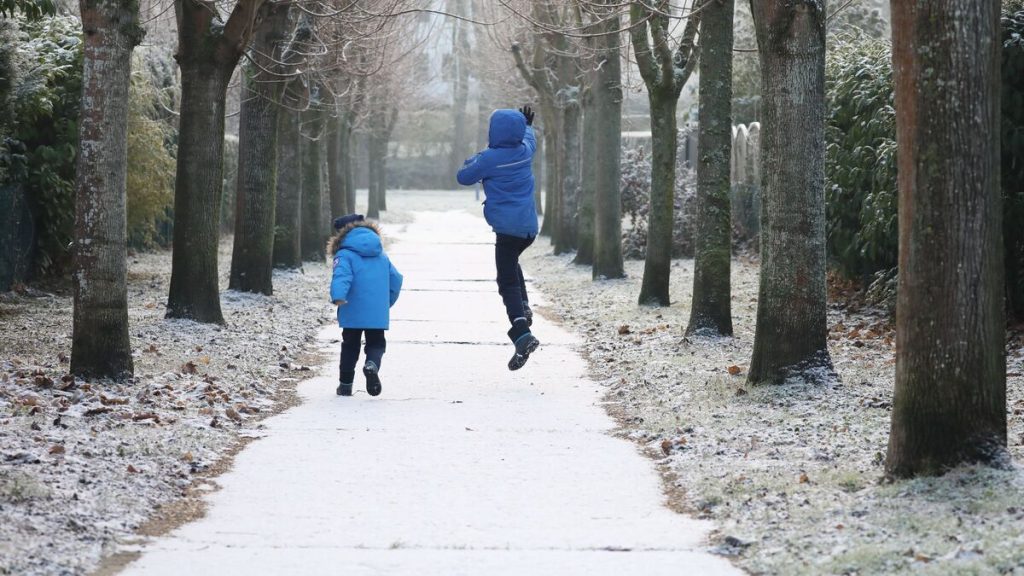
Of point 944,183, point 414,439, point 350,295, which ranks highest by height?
point 944,183

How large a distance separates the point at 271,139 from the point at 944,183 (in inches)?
458

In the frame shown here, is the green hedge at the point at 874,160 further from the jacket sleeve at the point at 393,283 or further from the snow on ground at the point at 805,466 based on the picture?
the jacket sleeve at the point at 393,283

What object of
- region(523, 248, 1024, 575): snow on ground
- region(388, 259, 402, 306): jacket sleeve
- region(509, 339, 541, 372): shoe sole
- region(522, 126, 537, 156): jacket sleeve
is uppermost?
region(522, 126, 537, 156): jacket sleeve

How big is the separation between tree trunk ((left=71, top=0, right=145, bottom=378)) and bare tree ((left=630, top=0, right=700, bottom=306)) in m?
7.30

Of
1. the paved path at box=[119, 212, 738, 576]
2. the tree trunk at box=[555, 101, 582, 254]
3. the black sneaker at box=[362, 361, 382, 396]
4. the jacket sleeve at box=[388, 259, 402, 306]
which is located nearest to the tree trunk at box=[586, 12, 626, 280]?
the tree trunk at box=[555, 101, 582, 254]

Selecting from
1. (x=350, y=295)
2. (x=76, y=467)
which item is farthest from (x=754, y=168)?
(x=76, y=467)

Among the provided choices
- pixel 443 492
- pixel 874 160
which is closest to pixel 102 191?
pixel 443 492

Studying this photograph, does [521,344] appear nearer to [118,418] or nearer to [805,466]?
[118,418]

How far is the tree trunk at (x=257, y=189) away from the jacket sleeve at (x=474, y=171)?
623 cm

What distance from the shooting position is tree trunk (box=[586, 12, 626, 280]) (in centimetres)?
1923

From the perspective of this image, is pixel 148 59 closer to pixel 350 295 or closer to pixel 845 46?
pixel 845 46

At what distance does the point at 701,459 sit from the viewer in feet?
23.2

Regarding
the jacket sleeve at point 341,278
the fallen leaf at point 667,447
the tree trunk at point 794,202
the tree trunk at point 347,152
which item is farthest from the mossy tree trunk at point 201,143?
the tree trunk at point 347,152

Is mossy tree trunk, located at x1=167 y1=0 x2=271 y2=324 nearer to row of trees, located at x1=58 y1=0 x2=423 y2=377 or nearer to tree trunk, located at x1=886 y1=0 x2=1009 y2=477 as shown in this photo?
row of trees, located at x1=58 y1=0 x2=423 y2=377
